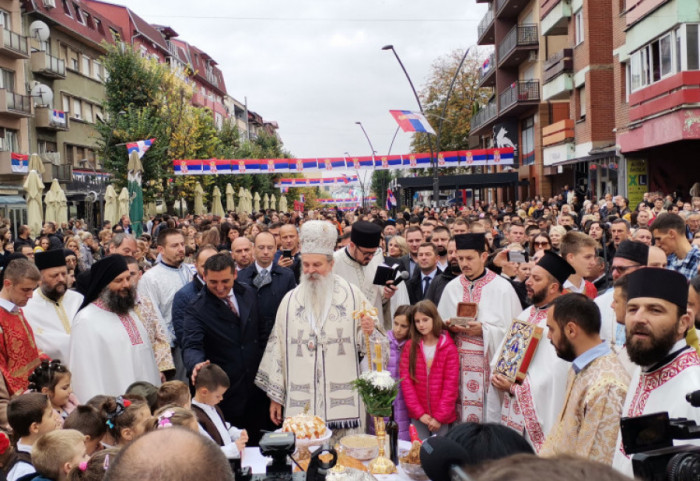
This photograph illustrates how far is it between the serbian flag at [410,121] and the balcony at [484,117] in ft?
61.6

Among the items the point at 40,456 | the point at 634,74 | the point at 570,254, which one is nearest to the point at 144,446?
the point at 40,456

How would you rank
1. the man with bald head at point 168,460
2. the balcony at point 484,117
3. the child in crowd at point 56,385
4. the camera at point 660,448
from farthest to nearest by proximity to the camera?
the balcony at point 484,117 < the child in crowd at point 56,385 < the camera at point 660,448 < the man with bald head at point 168,460

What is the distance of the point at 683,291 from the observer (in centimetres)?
355

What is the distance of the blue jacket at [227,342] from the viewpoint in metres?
6.12

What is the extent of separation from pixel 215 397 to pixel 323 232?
1599 mm

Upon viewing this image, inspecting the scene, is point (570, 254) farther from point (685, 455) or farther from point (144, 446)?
point (144, 446)

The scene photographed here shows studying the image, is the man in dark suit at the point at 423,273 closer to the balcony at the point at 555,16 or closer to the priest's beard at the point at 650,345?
the priest's beard at the point at 650,345

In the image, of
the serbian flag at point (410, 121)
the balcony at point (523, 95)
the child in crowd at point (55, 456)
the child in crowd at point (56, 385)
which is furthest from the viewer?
the balcony at point (523, 95)

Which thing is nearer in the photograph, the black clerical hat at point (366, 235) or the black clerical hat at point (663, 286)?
the black clerical hat at point (663, 286)

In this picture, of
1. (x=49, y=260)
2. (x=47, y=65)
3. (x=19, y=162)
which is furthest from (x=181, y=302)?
(x=47, y=65)

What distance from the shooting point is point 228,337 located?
6.21 m

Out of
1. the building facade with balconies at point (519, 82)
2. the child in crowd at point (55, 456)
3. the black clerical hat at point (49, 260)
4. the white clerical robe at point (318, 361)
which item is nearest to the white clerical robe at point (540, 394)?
the white clerical robe at point (318, 361)

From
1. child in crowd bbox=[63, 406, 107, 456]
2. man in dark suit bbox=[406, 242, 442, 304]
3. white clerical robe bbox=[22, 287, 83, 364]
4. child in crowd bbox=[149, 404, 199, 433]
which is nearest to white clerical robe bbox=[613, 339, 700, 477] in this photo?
child in crowd bbox=[149, 404, 199, 433]

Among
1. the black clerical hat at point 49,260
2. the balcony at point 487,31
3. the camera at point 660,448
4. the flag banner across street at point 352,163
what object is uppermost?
the balcony at point 487,31
